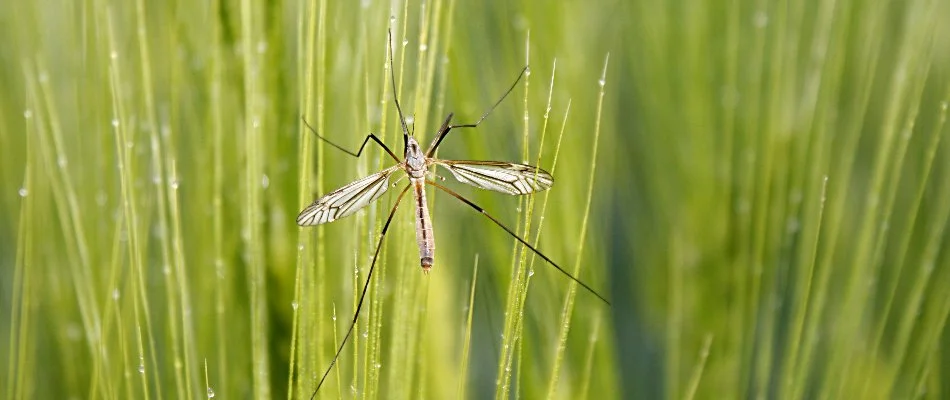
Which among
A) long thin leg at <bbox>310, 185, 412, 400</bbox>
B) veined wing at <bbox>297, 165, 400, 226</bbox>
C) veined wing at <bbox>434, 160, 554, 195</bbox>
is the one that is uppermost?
veined wing at <bbox>434, 160, 554, 195</bbox>

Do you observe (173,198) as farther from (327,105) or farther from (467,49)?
(467,49)

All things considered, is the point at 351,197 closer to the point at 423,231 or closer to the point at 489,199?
the point at 423,231

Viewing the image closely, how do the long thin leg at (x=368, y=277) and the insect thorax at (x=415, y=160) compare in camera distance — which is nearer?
the long thin leg at (x=368, y=277)

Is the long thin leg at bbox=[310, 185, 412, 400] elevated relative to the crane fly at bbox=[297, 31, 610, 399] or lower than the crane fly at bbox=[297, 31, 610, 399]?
lower

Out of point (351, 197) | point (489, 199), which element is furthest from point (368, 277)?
point (489, 199)

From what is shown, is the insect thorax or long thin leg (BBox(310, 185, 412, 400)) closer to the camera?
long thin leg (BBox(310, 185, 412, 400))

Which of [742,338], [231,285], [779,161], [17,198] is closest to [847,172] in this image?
[779,161]
